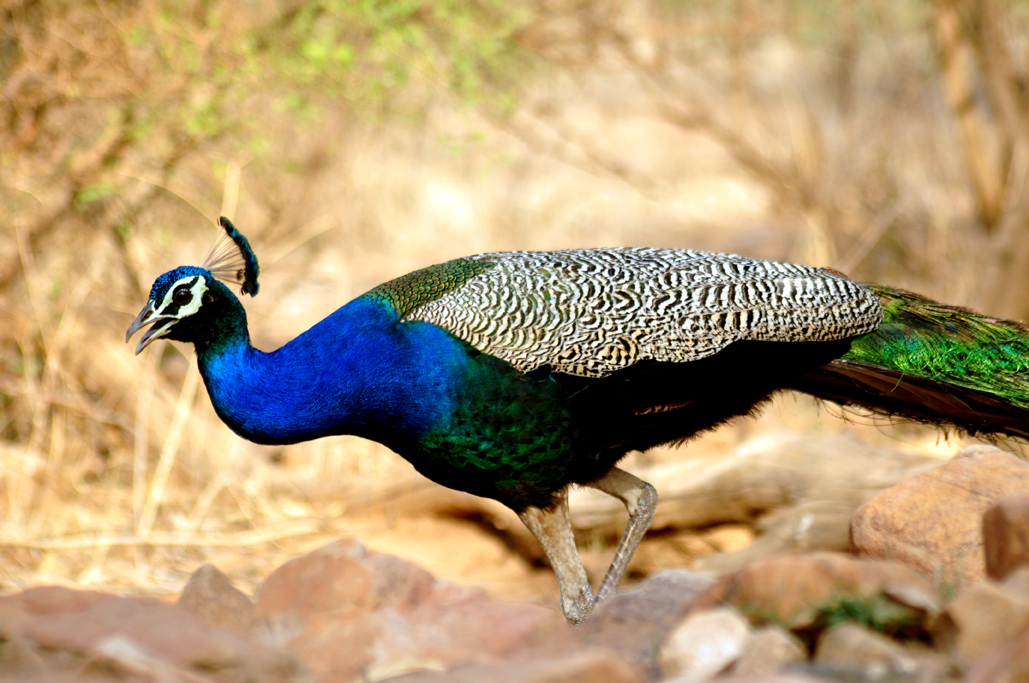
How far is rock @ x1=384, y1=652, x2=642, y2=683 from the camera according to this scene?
1.65m

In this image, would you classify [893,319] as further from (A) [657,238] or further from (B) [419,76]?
(A) [657,238]

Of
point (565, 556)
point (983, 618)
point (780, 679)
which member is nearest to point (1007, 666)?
point (983, 618)

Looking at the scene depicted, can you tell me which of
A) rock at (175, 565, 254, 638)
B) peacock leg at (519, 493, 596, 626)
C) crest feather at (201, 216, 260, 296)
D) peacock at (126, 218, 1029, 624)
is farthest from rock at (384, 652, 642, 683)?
crest feather at (201, 216, 260, 296)

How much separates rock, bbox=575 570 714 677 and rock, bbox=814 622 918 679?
1.11 ft

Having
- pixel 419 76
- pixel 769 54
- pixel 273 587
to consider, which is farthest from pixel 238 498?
pixel 769 54

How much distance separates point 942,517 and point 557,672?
1.43 meters

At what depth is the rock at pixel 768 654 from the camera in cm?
186

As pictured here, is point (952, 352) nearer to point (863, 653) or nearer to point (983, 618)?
point (983, 618)

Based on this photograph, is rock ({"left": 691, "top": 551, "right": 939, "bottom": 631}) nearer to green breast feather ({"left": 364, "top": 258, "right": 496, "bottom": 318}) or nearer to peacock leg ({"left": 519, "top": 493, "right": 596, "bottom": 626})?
peacock leg ({"left": 519, "top": 493, "right": 596, "bottom": 626})

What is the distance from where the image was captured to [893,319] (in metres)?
3.51

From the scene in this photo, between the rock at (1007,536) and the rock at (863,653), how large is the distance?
14.7 inches

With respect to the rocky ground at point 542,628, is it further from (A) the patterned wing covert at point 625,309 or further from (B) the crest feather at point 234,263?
(B) the crest feather at point 234,263

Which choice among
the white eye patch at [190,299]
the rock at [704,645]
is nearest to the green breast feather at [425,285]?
the white eye patch at [190,299]

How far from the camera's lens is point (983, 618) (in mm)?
1834
